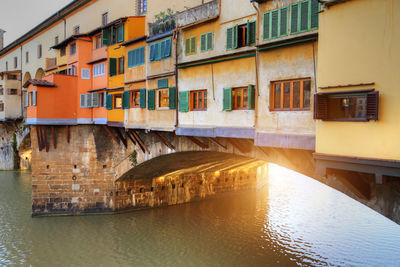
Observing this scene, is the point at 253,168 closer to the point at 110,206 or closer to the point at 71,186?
the point at 110,206

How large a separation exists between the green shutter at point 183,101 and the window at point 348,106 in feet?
22.4

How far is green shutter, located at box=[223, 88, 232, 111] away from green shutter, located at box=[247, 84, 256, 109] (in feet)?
3.11

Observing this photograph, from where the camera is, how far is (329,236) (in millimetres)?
17156

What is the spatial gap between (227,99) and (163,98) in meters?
4.65

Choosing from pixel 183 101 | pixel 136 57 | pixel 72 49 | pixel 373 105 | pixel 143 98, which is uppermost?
pixel 72 49

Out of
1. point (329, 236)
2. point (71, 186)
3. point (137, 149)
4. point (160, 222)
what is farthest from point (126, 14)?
point (329, 236)

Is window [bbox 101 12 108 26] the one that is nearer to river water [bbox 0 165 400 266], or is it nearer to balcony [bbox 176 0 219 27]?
balcony [bbox 176 0 219 27]

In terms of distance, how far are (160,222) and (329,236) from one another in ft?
30.7

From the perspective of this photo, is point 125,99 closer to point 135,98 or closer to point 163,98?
point 135,98

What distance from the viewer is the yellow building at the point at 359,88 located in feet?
22.2

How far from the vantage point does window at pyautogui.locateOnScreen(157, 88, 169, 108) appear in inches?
607

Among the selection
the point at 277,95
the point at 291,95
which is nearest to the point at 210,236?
the point at 277,95

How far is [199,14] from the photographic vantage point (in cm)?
1316

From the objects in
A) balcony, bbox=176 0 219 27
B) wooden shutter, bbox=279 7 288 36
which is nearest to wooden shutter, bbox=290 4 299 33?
wooden shutter, bbox=279 7 288 36
